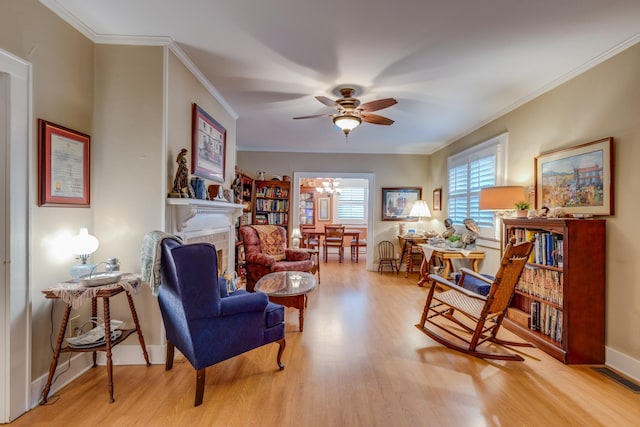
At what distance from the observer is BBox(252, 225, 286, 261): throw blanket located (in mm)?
4523

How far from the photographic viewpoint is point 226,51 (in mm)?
2385

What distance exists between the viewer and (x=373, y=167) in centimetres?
609

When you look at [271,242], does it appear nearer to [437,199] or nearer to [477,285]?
[477,285]

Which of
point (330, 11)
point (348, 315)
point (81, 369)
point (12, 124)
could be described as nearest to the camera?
point (12, 124)

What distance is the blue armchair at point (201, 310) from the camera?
5.71ft

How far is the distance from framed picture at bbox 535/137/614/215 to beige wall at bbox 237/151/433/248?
307 cm

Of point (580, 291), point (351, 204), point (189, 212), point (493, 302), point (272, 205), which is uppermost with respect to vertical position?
point (351, 204)

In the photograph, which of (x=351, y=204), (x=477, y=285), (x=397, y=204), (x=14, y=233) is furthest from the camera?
(x=351, y=204)

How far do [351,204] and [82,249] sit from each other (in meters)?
7.81

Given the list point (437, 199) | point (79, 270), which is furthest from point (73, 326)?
point (437, 199)

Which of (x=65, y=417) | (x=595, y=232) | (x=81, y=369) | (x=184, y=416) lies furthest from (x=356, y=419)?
(x=595, y=232)

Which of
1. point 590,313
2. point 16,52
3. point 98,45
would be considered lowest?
point 590,313

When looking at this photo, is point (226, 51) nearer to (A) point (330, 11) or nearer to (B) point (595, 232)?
(A) point (330, 11)

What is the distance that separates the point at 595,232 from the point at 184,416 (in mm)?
3254
